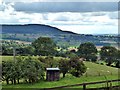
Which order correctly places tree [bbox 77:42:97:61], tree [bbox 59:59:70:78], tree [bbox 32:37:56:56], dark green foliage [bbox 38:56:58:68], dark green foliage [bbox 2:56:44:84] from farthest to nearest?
tree [bbox 32:37:56:56] → tree [bbox 77:42:97:61] → dark green foliage [bbox 38:56:58:68] → tree [bbox 59:59:70:78] → dark green foliage [bbox 2:56:44:84]

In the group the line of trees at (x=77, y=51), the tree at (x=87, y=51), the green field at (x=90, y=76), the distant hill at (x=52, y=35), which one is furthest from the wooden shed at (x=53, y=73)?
the tree at (x=87, y=51)

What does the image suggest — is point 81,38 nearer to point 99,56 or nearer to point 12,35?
point 99,56

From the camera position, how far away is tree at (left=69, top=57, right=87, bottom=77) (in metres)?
6.57

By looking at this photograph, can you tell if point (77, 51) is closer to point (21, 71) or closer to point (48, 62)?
point (48, 62)

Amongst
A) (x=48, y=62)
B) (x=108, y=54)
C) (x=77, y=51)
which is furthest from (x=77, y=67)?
(x=108, y=54)

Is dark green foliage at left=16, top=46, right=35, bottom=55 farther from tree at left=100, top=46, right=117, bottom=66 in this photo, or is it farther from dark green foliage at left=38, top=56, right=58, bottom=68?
tree at left=100, top=46, right=117, bottom=66

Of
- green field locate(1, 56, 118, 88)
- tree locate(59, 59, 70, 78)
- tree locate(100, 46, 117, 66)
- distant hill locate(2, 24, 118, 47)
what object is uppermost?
distant hill locate(2, 24, 118, 47)

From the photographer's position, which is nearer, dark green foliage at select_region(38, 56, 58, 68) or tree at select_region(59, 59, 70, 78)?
tree at select_region(59, 59, 70, 78)

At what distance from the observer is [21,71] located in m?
5.95

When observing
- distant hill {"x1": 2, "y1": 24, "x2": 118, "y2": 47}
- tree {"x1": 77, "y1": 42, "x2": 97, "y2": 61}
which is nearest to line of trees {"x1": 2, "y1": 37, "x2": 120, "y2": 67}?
tree {"x1": 77, "y1": 42, "x2": 97, "y2": 61}

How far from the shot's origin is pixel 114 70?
654 cm

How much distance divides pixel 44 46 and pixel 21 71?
147 centimetres

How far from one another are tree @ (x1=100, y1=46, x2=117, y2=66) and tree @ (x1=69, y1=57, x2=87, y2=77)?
1.98ft

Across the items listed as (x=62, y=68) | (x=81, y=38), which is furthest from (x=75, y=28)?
(x=62, y=68)
